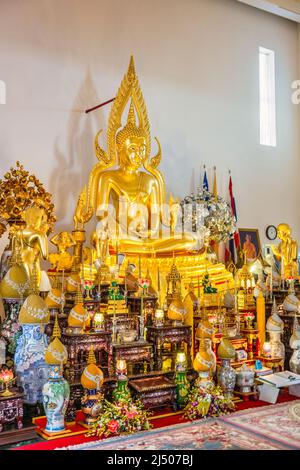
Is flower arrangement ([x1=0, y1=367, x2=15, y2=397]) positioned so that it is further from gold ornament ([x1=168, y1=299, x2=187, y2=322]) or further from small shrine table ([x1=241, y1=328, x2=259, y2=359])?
small shrine table ([x1=241, y1=328, x2=259, y2=359])

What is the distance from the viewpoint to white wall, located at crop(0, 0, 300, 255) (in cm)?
673

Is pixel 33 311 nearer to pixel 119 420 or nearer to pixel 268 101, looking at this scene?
pixel 119 420

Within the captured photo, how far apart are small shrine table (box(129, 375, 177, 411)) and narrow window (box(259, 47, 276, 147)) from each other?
6.37 meters

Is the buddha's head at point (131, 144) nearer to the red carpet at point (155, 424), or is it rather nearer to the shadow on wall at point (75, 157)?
the shadow on wall at point (75, 157)

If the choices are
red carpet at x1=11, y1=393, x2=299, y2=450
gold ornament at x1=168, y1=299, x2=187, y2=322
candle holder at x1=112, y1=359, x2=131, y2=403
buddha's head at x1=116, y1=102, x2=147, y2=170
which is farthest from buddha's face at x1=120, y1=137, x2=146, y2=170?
candle holder at x1=112, y1=359, x2=131, y2=403

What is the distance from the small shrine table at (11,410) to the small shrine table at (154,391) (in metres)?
0.81

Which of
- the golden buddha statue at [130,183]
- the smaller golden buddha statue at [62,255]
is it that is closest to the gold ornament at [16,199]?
the smaller golden buddha statue at [62,255]

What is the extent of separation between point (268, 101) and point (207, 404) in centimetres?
692

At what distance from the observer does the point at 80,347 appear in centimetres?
382

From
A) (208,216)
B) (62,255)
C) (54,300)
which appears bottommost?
(54,300)

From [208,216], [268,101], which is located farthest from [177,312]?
[268,101]

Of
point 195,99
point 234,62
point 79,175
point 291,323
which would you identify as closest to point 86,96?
point 79,175

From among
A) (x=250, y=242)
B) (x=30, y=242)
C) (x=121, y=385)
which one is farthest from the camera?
(x=250, y=242)
